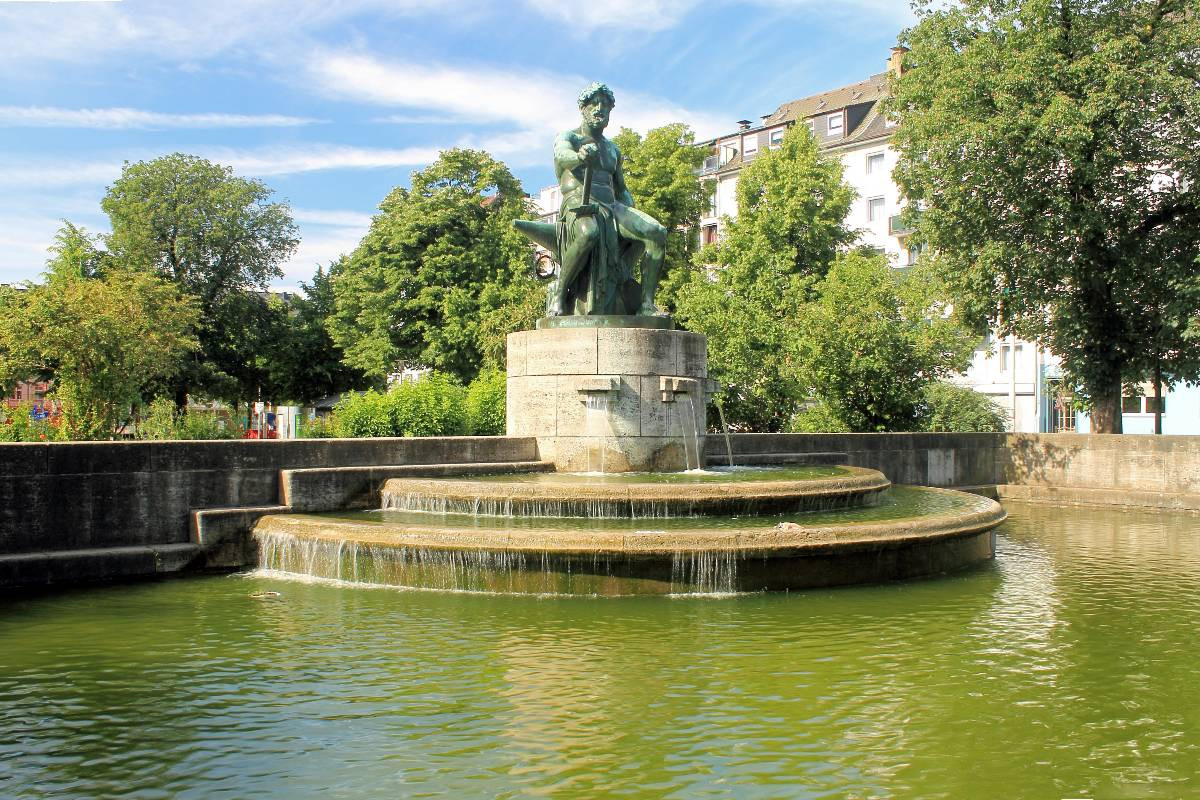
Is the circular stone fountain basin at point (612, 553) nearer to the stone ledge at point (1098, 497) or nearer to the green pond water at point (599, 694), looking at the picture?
the green pond water at point (599, 694)

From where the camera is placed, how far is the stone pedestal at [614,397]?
48.8 ft

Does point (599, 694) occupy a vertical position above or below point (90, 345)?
below

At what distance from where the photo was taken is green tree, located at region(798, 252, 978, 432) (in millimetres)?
25297

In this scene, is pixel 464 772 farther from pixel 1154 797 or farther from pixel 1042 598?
pixel 1042 598

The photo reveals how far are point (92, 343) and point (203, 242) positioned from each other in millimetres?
29354

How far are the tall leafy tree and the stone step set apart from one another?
10510 millimetres

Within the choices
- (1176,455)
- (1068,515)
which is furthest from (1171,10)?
(1068,515)

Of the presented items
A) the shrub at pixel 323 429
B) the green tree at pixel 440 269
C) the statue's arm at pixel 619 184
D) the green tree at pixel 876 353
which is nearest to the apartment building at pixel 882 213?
the green tree at pixel 440 269

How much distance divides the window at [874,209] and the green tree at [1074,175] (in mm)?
32519

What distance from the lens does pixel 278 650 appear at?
26.6ft

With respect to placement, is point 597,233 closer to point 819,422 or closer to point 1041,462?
point 819,422

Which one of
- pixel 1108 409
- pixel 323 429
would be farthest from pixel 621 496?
pixel 1108 409

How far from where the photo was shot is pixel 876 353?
2514cm

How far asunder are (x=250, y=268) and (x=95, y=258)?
6.96 meters
